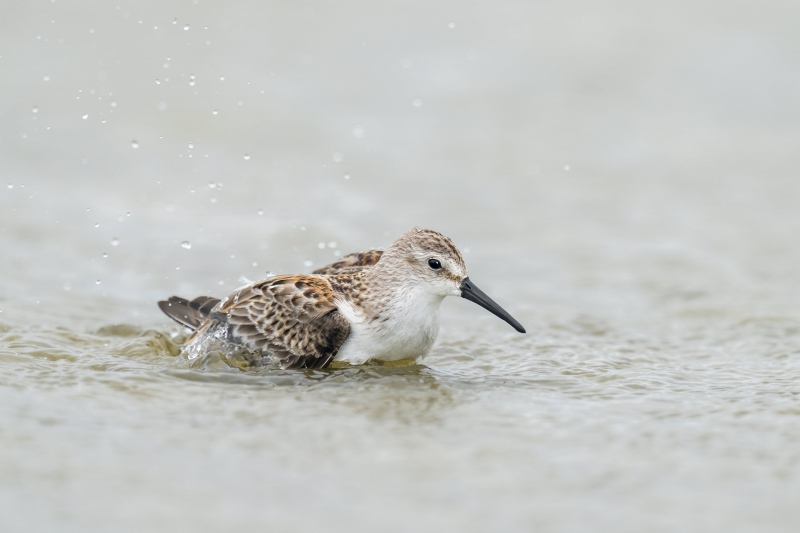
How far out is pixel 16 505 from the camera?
5.40 meters

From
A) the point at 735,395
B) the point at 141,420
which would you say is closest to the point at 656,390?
the point at 735,395

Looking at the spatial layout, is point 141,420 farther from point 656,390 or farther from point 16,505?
point 656,390

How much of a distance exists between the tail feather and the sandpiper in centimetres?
31

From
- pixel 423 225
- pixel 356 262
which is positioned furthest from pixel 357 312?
pixel 423 225

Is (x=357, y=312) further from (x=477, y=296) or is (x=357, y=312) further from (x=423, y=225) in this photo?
A: (x=423, y=225)

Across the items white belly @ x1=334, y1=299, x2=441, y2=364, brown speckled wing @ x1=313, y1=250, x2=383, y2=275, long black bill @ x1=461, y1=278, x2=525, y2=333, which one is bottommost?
white belly @ x1=334, y1=299, x2=441, y2=364

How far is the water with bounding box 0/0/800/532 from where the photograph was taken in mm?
5820

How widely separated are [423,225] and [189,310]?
4.08m

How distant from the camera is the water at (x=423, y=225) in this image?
5820 millimetres

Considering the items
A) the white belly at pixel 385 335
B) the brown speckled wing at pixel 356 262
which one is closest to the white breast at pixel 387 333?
the white belly at pixel 385 335

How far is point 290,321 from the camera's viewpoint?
814 centimetres

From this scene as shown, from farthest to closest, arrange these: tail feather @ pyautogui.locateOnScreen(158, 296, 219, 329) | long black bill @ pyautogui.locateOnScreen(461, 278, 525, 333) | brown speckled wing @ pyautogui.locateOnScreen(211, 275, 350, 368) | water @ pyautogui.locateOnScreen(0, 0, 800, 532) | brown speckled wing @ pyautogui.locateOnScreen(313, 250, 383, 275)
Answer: brown speckled wing @ pyautogui.locateOnScreen(313, 250, 383, 275) < tail feather @ pyautogui.locateOnScreen(158, 296, 219, 329) < long black bill @ pyautogui.locateOnScreen(461, 278, 525, 333) < brown speckled wing @ pyautogui.locateOnScreen(211, 275, 350, 368) < water @ pyautogui.locateOnScreen(0, 0, 800, 532)

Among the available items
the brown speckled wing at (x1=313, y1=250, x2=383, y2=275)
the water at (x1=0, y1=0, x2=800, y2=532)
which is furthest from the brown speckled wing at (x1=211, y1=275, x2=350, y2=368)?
the brown speckled wing at (x1=313, y1=250, x2=383, y2=275)

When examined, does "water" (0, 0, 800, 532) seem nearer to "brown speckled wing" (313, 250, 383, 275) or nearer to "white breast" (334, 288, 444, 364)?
"white breast" (334, 288, 444, 364)
